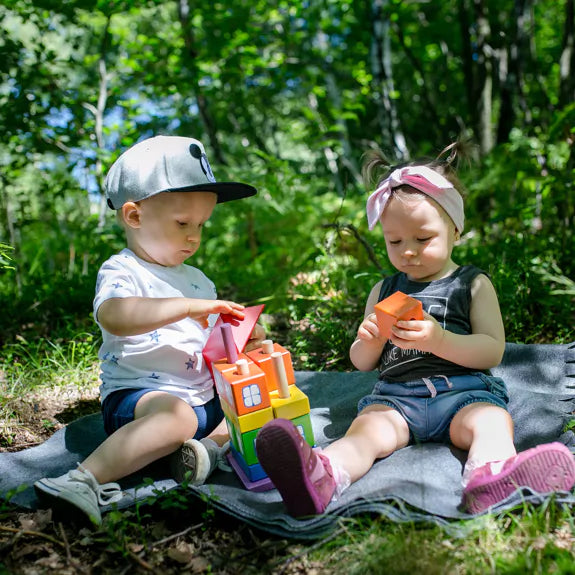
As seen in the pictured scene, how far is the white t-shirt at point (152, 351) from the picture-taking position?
87.5 inches

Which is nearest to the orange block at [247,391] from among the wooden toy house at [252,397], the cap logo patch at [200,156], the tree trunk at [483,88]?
the wooden toy house at [252,397]

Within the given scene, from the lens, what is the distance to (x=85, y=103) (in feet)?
16.0

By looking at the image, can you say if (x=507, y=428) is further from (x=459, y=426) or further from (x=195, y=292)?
(x=195, y=292)

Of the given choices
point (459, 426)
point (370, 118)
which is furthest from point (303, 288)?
point (370, 118)

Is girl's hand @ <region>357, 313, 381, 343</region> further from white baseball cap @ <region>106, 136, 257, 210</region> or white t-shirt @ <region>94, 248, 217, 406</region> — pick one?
white baseball cap @ <region>106, 136, 257, 210</region>

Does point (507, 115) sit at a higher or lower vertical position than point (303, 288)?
higher

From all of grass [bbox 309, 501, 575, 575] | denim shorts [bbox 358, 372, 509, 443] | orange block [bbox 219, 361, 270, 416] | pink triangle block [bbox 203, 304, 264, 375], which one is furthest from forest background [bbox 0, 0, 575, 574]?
pink triangle block [bbox 203, 304, 264, 375]

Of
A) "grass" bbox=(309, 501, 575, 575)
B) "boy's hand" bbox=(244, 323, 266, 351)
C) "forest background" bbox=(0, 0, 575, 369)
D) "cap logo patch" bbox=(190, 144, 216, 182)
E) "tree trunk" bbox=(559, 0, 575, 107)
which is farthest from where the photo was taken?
"tree trunk" bbox=(559, 0, 575, 107)

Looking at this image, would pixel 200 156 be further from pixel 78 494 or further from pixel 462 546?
pixel 462 546

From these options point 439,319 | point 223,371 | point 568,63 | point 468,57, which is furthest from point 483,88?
point 223,371

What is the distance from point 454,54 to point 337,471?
1028 centimetres

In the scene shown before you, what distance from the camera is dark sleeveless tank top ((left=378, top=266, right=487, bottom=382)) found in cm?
218

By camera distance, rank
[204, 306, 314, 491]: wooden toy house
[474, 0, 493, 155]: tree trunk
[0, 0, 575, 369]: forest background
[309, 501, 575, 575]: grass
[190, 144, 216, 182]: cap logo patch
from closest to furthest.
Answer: [309, 501, 575, 575]: grass < [204, 306, 314, 491]: wooden toy house < [190, 144, 216, 182]: cap logo patch < [0, 0, 575, 369]: forest background < [474, 0, 493, 155]: tree trunk

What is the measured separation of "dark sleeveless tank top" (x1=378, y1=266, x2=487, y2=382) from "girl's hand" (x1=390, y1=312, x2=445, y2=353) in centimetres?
18
